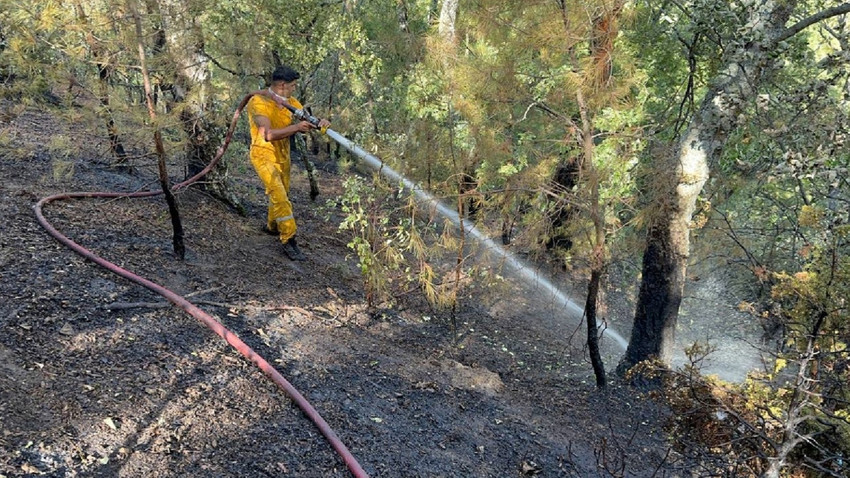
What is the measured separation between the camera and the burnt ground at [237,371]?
2.84m

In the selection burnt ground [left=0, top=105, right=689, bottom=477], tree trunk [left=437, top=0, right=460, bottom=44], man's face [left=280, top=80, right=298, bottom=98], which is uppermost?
tree trunk [left=437, top=0, right=460, bottom=44]

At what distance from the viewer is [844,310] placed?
3424 millimetres

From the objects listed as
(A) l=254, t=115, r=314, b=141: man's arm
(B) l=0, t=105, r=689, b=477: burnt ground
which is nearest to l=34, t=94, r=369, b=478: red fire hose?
(B) l=0, t=105, r=689, b=477: burnt ground

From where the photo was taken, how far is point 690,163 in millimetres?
5832

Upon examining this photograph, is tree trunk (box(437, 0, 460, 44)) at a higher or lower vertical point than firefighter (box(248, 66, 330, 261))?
higher

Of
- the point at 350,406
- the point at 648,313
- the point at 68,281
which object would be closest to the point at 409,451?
the point at 350,406

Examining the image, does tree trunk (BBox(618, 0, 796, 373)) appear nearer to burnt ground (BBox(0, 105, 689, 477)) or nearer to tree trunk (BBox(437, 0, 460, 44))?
burnt ground (BBox(0, 105, 689, 477))

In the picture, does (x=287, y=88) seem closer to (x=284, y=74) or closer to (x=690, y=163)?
(x=284, y=74)

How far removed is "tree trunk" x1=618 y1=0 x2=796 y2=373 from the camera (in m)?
5.27

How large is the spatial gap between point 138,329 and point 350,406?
1.53 m

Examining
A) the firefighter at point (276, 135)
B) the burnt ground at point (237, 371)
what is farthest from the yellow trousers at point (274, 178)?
the burnt ground at point (237, 371)

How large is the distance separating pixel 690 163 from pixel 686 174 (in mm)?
127

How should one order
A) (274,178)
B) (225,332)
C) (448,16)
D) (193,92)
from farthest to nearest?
(448,16) → (274,178) → (193,92) → (225,332)

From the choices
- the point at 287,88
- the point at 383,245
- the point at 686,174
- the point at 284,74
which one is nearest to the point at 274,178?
the point at 287,88
